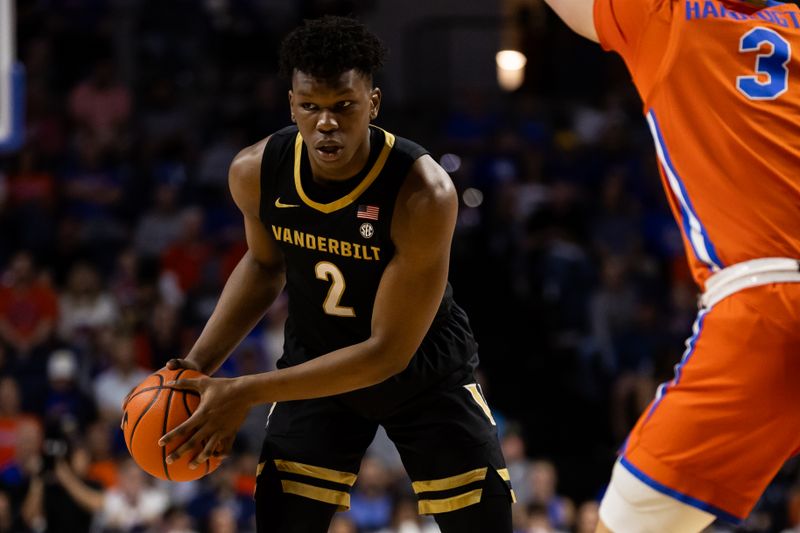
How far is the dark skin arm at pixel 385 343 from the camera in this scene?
11.9 feet

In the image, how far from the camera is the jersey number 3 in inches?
120

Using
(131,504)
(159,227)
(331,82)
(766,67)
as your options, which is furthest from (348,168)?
(159,227)

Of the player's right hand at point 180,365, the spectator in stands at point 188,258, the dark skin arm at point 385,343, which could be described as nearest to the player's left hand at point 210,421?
the dark skin arm at point 385,343

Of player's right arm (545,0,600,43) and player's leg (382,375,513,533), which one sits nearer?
player's right arm (545,0,600,43)

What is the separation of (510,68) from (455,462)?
11325 millimetres

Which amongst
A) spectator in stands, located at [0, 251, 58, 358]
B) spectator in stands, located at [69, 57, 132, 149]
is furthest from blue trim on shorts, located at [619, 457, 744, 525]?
spectator in stands, located at [69, 57, 132, 149]

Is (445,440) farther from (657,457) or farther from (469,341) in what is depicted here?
(657,457)

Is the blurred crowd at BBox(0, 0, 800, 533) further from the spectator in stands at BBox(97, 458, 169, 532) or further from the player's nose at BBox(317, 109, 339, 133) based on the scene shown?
the player's nose at BBox(317, 109, 339, 133)

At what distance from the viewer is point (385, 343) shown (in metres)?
3.72

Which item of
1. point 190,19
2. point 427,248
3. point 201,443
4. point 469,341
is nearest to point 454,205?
point 427,248

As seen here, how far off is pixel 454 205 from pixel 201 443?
1.09 metres

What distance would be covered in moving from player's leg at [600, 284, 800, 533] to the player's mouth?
4.03 ft

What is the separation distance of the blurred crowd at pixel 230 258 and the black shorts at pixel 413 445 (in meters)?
4.65

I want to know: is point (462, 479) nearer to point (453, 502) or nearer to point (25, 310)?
point (453, 502)
